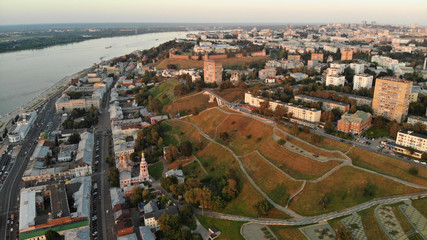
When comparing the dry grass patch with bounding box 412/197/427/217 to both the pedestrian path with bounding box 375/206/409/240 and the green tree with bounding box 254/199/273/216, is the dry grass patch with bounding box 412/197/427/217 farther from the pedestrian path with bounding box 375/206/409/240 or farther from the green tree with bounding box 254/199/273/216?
the green tree with bounding box 254/199/273/216

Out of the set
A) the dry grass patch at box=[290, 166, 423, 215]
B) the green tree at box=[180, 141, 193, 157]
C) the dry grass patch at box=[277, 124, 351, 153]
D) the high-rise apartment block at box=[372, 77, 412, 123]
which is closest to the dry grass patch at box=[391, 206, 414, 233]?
the dry grass patch at box=[290, 166, 423, 215]

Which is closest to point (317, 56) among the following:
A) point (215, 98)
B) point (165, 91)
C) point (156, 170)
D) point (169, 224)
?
point (215, 98)

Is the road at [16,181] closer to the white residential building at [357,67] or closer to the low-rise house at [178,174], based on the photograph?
the low-rise house at [178,174]

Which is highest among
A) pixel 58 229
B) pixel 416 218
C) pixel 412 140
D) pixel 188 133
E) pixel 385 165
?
pixel 412 140

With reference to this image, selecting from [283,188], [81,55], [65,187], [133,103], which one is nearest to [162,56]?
[133,103]

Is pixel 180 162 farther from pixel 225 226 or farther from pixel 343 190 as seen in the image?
pixel 343 190

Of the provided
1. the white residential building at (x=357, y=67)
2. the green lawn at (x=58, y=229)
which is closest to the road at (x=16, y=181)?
the green lawn at (x=58, y=229)
